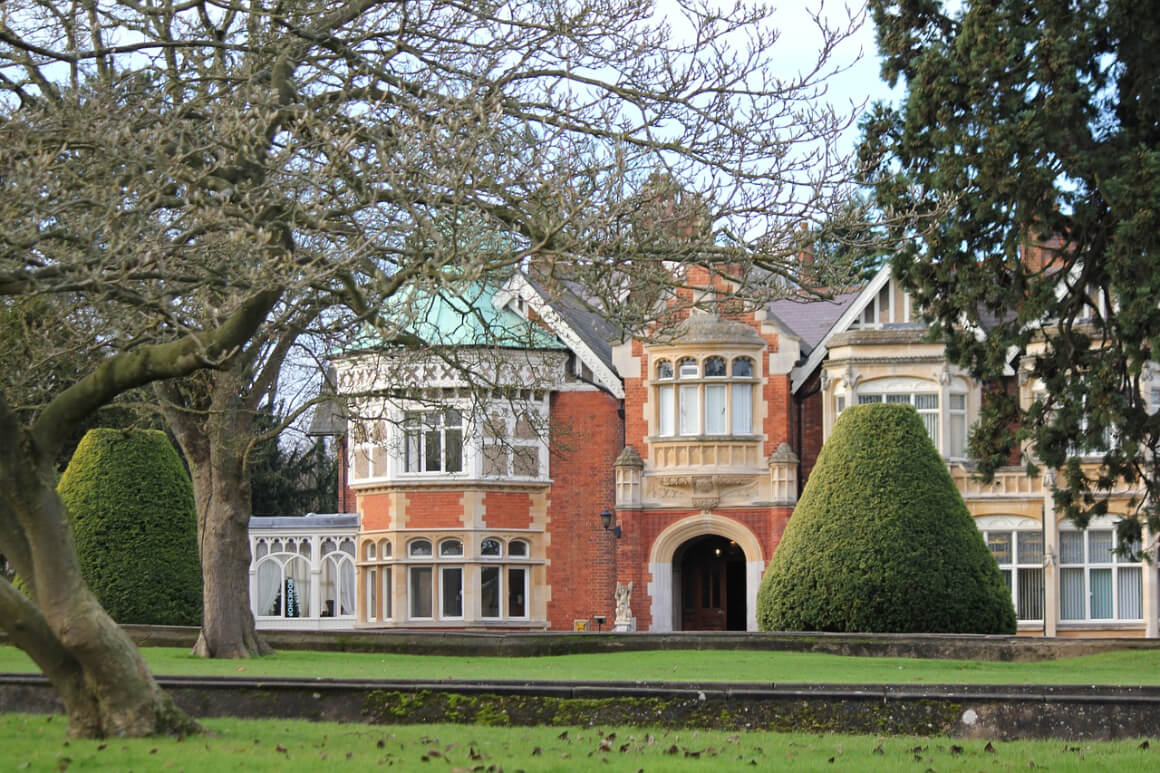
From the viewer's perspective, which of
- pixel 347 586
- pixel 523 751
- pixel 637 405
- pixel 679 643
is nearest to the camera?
pixel 523 751

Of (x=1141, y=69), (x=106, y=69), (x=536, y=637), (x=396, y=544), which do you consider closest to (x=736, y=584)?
(x=396, y=544)

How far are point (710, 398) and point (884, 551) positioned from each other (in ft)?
28.3

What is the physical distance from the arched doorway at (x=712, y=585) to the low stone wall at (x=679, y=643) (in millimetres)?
10425

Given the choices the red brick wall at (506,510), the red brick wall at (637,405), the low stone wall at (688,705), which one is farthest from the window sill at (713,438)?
the low stone wall at (688,705)

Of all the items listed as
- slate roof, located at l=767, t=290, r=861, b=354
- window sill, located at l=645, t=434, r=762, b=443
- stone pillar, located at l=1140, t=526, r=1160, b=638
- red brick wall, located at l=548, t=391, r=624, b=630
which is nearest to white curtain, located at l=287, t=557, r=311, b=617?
red brick wall, located at l=548, t=391, r=624, b=630

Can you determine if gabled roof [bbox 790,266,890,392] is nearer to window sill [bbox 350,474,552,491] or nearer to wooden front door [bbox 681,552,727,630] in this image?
wooden front door [bbox 681,552,727,630]

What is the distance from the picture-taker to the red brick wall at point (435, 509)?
34.3 metres

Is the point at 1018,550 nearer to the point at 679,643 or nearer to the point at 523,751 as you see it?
the point at 679,643

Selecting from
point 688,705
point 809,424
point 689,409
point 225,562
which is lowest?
point 688,705

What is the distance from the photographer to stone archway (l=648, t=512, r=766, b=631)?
33219 mm

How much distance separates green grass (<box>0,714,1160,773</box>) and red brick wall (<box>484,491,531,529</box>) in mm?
20786

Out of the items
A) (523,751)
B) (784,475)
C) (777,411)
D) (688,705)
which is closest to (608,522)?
(784,475)

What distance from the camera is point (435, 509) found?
3438 cm

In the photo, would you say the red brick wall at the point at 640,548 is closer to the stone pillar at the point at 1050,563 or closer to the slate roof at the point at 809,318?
the slate roof at the point at 809,318
